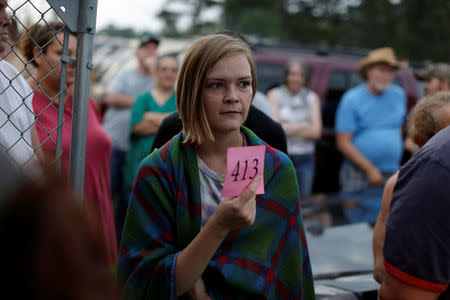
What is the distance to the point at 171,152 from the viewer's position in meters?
2.09

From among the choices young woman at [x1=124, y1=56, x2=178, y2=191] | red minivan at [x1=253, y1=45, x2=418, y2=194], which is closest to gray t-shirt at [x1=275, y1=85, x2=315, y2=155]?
red minivan at [x1=253, y1=45, x2=418, y2=194]

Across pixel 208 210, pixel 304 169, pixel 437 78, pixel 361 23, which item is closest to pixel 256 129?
pixel 208 210

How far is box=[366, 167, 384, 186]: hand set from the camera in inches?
227

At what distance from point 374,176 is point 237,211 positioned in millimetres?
4217

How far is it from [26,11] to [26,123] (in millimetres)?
460

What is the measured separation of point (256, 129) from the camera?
2.69 meters

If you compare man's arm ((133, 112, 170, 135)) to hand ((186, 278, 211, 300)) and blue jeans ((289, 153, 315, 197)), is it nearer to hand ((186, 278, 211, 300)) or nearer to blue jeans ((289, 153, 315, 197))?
blue jeans ((289, 153, 315, 197))

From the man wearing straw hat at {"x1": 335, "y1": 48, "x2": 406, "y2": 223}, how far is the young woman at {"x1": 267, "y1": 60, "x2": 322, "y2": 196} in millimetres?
312

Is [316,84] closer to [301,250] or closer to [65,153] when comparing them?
[65,153]

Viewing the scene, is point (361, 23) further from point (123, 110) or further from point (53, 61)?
point (53, 61)

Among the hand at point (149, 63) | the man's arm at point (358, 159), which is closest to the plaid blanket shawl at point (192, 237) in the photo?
the man's arm at point (358, 159)

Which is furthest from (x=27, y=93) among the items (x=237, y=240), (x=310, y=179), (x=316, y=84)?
(x=316, y=84)

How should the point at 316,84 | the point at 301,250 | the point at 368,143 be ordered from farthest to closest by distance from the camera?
the point at 316,84, the point at 368,143, the point at 301,250

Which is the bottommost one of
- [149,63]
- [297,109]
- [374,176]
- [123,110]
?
[374,176]
